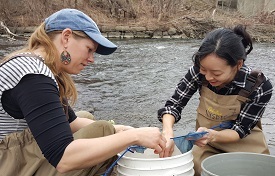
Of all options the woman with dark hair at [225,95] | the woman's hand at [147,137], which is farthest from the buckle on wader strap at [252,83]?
the woman's hand at [147,137]

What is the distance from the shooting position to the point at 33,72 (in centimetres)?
172

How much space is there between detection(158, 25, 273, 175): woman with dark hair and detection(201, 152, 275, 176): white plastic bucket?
0.58ft

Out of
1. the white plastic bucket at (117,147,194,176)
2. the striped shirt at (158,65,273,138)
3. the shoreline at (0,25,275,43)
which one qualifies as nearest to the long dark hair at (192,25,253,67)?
the striped shirt at (158,65,273,138)

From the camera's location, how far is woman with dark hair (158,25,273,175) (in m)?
2.38

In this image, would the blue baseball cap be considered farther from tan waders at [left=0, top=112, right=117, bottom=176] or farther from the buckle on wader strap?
the buckle on wader strap

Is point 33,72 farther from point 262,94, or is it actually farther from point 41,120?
point 262,94

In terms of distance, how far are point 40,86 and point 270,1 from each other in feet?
77.6

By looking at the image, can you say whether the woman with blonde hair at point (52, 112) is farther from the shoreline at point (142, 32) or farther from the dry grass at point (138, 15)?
the dry grass at point (138, 15)

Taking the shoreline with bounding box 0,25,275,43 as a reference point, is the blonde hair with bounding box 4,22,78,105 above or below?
above

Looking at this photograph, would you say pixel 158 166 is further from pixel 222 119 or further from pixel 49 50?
pixel 222 119

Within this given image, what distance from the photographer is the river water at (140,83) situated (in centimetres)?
498

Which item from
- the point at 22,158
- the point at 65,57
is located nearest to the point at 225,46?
the point at 65,57

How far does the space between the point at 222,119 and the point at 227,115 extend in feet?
0.17

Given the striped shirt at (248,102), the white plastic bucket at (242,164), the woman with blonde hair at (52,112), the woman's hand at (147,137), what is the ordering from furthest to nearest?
the striped shirt at (248,102)
the white plastic bucket at (242,164)
the woman's hand at (147,137)
the woman with blonde hair at (52,112)
